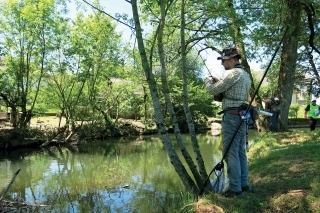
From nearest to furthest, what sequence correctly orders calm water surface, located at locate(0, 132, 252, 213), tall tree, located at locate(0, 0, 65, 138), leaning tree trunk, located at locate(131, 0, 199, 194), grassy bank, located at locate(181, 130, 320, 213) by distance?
grassy bank, located at locate(181, 130, 320, 213) < leaning tree trunk, located at locate(131, 0, 199, 194) < calm water surface, located at locate(0, 132, 252, 213) < tall tree, located at locate(0, 0, 65, 138)

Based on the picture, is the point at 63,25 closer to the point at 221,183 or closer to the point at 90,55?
the point at 90,55

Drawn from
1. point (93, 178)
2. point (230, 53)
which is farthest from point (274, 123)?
point (230, 53)

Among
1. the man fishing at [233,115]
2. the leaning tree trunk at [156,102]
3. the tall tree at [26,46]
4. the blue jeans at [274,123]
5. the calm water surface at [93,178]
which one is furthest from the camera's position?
the tall tree at [26,46]

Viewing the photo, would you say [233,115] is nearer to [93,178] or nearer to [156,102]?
[156,102]

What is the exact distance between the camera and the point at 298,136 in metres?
8.95

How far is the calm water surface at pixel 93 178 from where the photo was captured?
270 inches

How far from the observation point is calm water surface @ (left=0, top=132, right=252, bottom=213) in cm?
686

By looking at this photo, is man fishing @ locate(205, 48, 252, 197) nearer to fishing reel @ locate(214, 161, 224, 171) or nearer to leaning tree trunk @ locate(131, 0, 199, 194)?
fishing reel @ locate(214, 161, 224, 171)

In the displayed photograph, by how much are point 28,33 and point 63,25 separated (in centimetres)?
170

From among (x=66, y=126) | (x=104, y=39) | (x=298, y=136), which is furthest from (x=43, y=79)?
(x=298, y=136)

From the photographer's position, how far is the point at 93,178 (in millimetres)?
9555

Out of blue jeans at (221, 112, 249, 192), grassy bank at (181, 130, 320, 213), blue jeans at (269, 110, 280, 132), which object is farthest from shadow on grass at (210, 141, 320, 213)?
blue jeans at (269, 110, 280, 132)

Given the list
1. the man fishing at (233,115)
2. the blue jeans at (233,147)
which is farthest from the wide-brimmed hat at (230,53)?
the blue jeans at (233,147)

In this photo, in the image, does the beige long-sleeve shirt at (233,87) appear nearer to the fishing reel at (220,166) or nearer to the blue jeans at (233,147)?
the blue jeans at (233,147)
